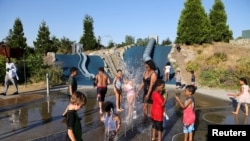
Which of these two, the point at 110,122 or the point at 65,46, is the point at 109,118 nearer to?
the point at 110,122

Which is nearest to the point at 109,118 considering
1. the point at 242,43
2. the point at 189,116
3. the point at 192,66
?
the point at 189,116

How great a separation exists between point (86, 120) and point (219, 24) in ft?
91.1

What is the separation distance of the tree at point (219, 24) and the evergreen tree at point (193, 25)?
3363mm

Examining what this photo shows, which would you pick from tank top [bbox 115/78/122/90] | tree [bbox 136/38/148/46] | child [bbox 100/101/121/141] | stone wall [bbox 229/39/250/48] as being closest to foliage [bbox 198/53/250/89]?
tank top [bbox 115/78/122/90]

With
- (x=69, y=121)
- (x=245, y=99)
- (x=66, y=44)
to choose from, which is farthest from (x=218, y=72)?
(x=66, y=44)

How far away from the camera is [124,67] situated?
28703mm

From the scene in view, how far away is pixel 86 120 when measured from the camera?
984cm

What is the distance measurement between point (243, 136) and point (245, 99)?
4455mm

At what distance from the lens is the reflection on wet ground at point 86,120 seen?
8041mm

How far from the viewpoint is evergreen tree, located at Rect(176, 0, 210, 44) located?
29.7 meters

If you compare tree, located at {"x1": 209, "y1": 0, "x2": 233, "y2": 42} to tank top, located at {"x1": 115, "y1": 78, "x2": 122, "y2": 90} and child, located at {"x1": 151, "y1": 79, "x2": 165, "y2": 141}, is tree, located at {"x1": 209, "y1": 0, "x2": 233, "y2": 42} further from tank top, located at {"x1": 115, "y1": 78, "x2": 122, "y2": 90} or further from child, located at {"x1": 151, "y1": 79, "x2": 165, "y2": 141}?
child, located at {"x1": 151, "y1": 79, "x2": 165, "y2": 141}

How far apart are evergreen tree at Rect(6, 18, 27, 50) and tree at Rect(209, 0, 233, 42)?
25.8 meters

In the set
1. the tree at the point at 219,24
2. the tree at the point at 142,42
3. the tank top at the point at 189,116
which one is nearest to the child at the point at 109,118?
the tank top at the point at 189,116

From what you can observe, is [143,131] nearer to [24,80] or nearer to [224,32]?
[24,80]
